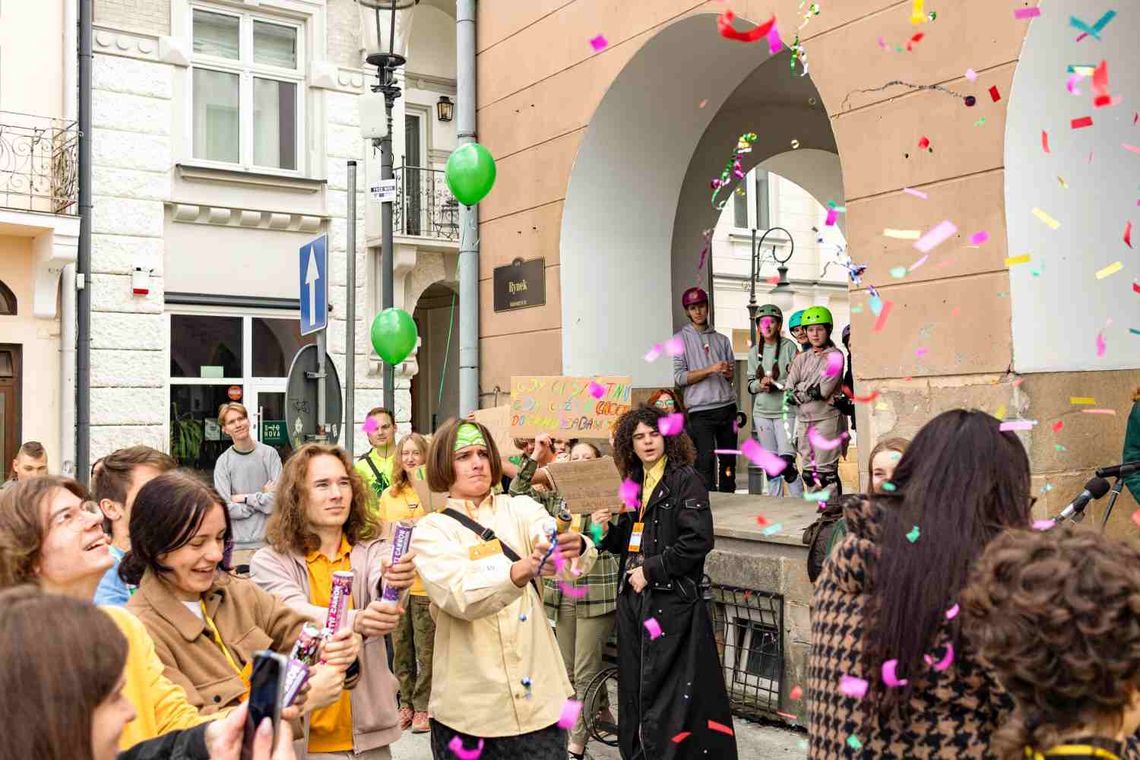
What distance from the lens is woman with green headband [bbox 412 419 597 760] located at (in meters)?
3.71

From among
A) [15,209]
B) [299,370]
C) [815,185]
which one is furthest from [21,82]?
→ [815,185]

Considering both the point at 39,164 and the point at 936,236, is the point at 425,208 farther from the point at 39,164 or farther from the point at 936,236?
the point at 936,236

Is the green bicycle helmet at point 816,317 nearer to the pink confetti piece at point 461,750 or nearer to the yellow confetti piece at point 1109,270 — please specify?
the yellow confetti piece at point 1109,270

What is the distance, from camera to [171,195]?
1435 centimetres

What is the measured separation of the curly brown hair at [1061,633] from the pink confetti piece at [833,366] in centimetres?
559

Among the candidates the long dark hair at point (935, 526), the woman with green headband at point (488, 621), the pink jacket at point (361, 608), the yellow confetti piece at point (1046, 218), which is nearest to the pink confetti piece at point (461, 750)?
the woman with green headband at point (488, 621)

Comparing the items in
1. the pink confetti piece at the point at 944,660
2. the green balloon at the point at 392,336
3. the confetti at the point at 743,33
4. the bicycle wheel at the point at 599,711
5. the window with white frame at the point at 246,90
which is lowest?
the bicycle wheel at the point at 599,711

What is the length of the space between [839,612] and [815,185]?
1164cm

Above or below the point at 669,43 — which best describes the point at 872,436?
below

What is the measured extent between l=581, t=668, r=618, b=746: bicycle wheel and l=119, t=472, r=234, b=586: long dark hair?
11.1ft

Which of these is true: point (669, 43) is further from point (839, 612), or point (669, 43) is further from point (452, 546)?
point (839, 612)

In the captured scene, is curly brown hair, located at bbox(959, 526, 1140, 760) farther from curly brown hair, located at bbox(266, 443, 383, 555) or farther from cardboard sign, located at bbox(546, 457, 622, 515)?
cardboard sign, located at bbox(546, 457, 622, 515)

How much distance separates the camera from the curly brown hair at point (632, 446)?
543 cm

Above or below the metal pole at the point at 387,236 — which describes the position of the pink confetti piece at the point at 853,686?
below
